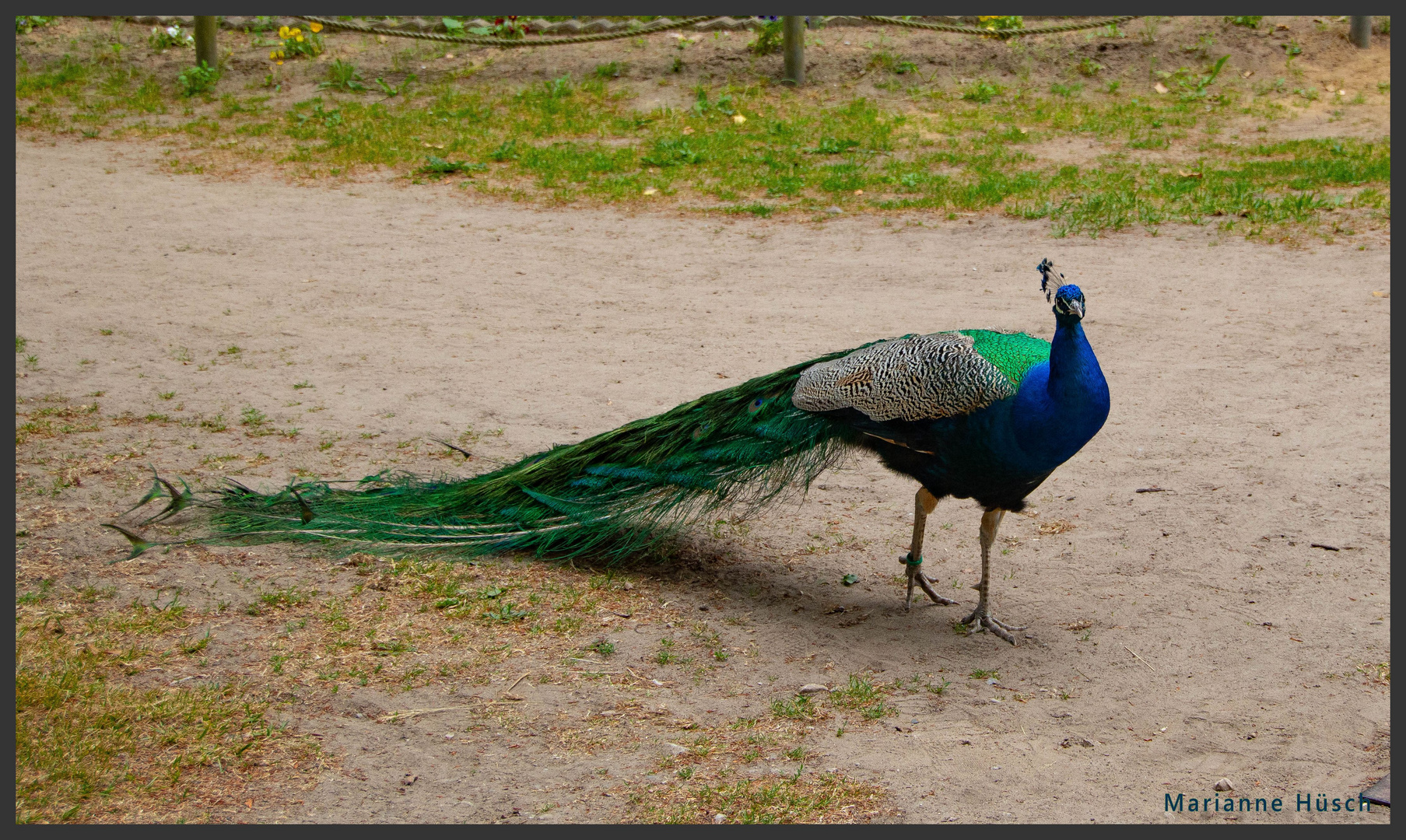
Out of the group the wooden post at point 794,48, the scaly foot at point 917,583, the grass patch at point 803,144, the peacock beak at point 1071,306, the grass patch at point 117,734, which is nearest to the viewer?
the grass patch at point 117,734

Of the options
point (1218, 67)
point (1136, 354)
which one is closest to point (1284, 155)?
point (1218, 67)

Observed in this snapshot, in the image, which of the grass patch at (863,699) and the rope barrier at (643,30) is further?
the rope barrier at (643,30)

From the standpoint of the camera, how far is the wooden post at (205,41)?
519 inches

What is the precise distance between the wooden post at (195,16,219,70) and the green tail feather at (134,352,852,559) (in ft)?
Answer: 32.8

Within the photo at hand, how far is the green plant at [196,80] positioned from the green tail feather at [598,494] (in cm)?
952

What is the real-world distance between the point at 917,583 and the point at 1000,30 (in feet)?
33.2

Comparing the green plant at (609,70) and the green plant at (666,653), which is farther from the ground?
the green plant at (609,70)

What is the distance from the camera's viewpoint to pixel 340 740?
3447mm

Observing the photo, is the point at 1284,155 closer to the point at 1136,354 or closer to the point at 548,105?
the point at 1136,354

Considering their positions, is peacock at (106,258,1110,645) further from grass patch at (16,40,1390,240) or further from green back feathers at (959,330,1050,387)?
grass patch at (16,40,1390,240)

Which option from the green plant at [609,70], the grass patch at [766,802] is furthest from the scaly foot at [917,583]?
the green plant at [609,70]

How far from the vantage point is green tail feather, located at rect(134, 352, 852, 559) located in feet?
14.8

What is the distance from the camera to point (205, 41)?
1321cm

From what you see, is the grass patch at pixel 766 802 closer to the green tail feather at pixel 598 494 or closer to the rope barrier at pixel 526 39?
the green tail feather at pixel 598 494
